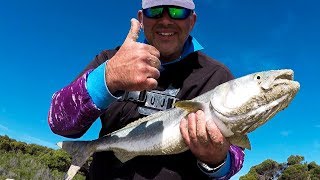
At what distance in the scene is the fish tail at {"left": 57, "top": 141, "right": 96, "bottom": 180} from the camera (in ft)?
15.4

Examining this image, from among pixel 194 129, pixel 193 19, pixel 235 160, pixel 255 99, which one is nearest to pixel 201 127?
pixel 194 129

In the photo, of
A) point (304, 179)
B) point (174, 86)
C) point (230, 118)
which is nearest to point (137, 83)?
point (230, 118)

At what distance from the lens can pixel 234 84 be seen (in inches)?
143

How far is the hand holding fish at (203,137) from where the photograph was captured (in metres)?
3.68

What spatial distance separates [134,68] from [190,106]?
0.62 metres

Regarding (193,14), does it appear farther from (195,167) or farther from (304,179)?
(304,179)

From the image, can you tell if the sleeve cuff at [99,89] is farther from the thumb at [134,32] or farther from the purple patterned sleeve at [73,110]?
the thumb at [134,32]

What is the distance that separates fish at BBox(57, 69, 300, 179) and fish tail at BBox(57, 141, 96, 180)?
0.93 ft

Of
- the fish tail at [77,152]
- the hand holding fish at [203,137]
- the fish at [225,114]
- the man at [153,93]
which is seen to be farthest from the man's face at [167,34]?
the fish tail at [77,152]

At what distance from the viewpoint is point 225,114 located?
354cm

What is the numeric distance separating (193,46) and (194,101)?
1361 mm

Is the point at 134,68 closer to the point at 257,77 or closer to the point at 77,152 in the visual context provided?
the point at 257,77

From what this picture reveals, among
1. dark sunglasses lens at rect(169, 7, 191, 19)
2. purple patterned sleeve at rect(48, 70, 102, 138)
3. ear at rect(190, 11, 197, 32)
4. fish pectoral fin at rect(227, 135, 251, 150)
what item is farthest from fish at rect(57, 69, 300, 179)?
ear at rect(190, 11, 197, 32)

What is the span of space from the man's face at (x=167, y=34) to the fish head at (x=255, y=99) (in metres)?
1.43
